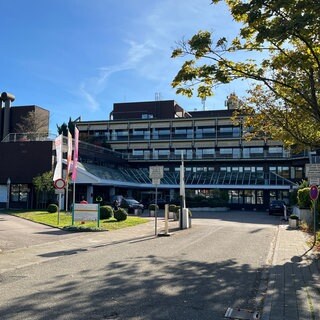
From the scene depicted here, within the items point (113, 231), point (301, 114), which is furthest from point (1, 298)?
point (113, 231)

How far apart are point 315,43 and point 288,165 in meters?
56.9

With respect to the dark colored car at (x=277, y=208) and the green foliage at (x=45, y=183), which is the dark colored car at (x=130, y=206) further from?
the dark colored car at (x=277, y=208)

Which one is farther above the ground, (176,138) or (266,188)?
(176,138)

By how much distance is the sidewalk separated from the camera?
6754mm

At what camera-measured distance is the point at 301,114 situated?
17.0 meters

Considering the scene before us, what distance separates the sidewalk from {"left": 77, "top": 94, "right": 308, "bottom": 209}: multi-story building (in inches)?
1747

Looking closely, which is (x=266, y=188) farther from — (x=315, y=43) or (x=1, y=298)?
(x=1, y=298)

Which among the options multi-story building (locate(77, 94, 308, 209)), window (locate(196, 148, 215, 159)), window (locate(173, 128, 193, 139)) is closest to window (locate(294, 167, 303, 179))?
multi-story building (locate(77, 94, 308, 209))

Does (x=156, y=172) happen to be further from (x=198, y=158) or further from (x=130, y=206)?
(x=198, y=158)

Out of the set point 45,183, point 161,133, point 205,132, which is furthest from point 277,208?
point 161,133

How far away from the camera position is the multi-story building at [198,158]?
63344mm

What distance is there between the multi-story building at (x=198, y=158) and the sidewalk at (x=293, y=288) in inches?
1747

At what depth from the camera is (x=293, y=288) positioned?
8648 mm

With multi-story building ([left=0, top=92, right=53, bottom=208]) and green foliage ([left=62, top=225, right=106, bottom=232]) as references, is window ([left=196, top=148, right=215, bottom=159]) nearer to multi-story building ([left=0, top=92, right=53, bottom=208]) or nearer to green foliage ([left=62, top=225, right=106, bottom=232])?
multi-story building ([left=0, top=92, right=53, bottom=208])
